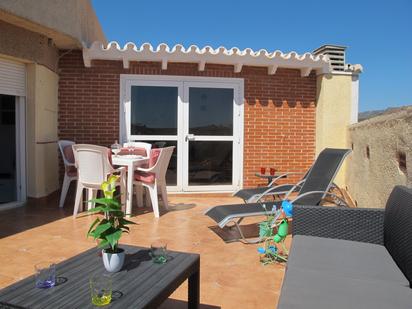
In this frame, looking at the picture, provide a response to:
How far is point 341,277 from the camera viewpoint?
7.94ft

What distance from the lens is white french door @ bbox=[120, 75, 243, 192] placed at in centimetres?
812

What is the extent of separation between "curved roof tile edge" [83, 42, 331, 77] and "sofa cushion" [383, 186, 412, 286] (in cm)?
537

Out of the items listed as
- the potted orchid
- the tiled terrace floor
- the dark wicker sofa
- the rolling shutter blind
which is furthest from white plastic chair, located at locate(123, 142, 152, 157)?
the potted orchid

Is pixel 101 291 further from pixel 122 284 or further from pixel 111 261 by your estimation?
pixel 111 261

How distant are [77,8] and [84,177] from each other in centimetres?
327

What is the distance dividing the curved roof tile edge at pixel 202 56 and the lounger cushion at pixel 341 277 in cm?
530

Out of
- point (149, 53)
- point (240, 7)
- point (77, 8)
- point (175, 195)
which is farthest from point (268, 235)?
point (240, 7)

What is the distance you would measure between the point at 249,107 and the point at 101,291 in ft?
22.2

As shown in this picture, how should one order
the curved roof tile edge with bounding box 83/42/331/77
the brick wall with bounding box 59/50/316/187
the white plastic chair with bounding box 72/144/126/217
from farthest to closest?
the brick wall with bounding box 59/50/316/187
the curved roof tile edge with bounding box 83/42/331/77
the white plastic chair with bounding box 72/144/126/217

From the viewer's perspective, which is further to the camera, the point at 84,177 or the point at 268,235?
the point at 84,177

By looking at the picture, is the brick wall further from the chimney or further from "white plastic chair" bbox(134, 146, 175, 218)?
"white plastic chair" bbox(134, 146, 175, 218)

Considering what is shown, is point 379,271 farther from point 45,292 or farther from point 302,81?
point 302,81

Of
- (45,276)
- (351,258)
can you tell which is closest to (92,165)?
(45,276)

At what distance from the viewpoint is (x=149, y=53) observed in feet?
24.8
